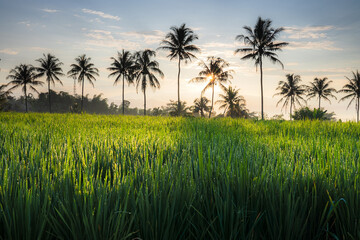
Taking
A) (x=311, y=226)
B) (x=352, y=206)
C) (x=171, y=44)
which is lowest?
(x=311, y=226)

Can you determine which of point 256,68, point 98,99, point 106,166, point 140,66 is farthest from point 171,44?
point 98,99

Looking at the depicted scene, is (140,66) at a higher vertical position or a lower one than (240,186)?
higher

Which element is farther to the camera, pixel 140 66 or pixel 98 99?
pixel 98 99

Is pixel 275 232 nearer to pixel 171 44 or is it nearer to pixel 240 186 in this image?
pixel 240 186

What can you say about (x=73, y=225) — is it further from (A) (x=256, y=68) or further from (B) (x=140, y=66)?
(B) (x=140, y=66)

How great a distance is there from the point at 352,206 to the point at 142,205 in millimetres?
1271

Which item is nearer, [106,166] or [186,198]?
[186,198]

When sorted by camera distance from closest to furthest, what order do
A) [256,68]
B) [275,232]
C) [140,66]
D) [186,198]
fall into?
[275,232] < [186,198] < [256,68] < [140,66]

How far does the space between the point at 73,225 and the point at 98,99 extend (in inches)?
4228

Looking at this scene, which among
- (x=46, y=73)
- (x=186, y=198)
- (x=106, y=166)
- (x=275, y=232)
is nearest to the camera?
(x=275, y=232)

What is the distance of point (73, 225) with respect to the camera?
3.56 ft

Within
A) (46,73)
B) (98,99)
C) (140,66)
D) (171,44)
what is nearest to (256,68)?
(171,44)

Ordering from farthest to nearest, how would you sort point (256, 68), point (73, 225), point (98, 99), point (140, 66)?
point (98, 99) < point (140, 66) < point (256, 68) < point (73, 225)

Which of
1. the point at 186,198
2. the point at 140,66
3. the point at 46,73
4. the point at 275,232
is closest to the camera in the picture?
the point at 275,232
